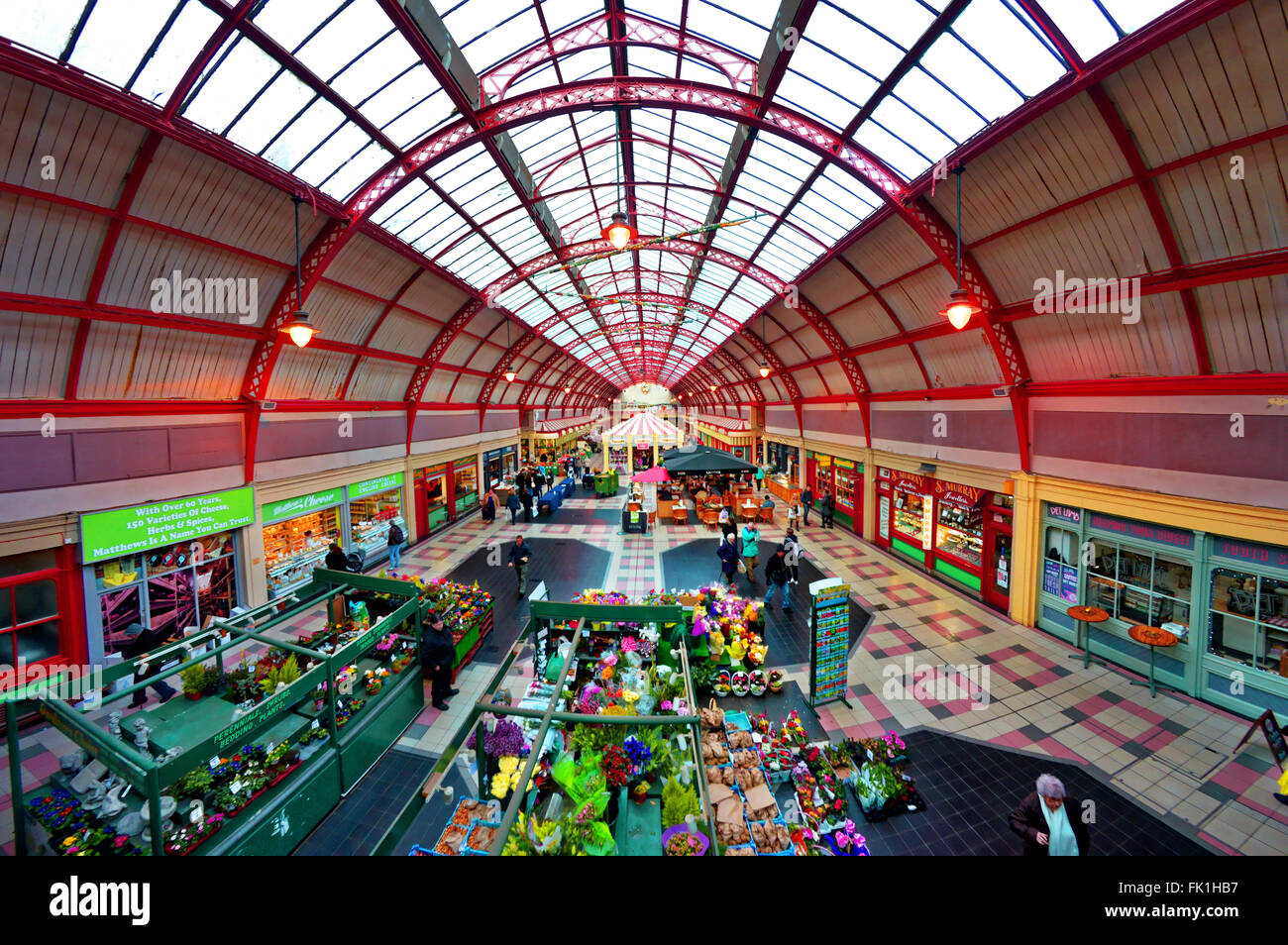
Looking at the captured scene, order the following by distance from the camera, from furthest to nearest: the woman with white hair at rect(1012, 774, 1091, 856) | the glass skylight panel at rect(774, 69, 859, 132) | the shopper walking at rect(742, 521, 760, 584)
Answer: the shopper walking at rect(742, 521, 760, 584) < the glass skylight panel at rect(774, 69, 859, 132) < the woman with white hair at rect(1012, 774, 1091, 856)

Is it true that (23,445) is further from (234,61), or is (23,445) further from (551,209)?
(551,209)

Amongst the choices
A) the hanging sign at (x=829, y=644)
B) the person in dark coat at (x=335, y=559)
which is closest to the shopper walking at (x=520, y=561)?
the person in dark coat at (x=335, y=559)

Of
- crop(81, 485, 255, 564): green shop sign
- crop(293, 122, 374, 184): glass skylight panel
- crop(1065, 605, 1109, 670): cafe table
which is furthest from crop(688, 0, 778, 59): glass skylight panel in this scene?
crop(81, 485, 255, 564): green shop sign

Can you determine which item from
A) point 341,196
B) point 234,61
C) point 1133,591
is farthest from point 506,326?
Answer: point 1133,591

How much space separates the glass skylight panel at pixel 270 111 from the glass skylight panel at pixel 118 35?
135 cm

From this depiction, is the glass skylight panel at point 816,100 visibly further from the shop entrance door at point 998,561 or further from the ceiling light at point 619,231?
the shop entrance door at point 998,561

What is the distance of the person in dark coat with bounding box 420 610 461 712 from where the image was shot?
24.7ft

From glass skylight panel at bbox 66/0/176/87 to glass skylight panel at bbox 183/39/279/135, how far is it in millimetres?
692

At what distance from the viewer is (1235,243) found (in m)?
6.35

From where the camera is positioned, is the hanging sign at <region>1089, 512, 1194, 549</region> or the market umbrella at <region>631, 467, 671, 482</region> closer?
the hanging sign at <region>1089, 512, 1194, 549</region>

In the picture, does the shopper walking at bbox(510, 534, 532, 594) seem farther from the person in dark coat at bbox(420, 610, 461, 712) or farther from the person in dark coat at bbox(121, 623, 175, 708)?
the person in dark coat at bbox(121, 623, 175, 708)

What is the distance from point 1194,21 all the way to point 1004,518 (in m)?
8.95
